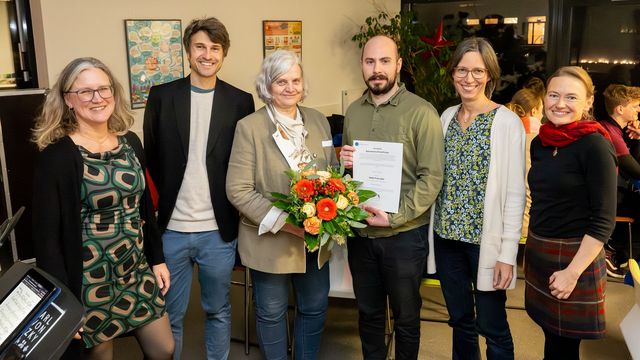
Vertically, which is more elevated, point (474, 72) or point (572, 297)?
point (474, 72)

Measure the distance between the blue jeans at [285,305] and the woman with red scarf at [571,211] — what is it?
3.24 ft

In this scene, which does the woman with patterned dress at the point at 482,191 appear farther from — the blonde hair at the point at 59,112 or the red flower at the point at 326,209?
the blonde hair at the point at 59,112

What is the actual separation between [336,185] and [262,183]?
15.0 inches

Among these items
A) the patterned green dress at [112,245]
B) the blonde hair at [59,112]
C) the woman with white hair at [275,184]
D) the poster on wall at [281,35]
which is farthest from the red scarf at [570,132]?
the poster on wall at [281,35]

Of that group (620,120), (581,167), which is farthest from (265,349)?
(620,120)

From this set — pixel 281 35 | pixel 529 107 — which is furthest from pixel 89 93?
pixel 281 35

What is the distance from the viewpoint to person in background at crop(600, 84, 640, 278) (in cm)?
464

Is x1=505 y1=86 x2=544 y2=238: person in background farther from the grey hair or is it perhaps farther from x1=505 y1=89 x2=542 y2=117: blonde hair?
the grey hair

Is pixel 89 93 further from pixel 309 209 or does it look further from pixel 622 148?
pixel 622 148

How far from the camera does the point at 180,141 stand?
263 cm

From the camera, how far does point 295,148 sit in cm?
259

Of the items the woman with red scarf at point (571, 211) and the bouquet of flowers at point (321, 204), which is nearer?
the woman with red scarf at point (571, 211)

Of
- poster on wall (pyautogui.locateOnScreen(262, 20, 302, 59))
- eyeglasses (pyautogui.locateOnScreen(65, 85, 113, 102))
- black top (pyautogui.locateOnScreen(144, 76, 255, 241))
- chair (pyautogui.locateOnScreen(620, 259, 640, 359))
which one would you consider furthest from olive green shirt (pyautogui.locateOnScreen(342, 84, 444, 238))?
poster on wall (pyautogui.locateOnScreen(262, 20, 302, 59))

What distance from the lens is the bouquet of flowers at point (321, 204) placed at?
2.35 metres
